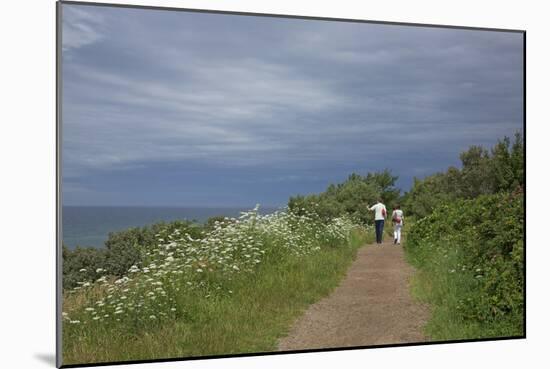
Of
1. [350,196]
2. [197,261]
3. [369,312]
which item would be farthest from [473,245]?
[197,261]

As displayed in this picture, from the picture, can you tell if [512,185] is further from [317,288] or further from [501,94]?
[317,288]

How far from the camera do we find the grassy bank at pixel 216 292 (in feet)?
20.8

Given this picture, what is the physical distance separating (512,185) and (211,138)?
10.9 feet

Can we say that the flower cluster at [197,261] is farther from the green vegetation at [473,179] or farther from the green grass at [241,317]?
the green vegetation at [473,179]

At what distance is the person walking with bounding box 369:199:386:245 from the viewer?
295 inches

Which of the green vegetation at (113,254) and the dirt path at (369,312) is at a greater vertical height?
the green vegetation at (113,254)

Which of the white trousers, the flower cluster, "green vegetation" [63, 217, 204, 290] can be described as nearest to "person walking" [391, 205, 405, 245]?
the white trousers

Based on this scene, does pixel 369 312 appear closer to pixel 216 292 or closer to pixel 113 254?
pixel 216 292

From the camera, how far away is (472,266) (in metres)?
7.52

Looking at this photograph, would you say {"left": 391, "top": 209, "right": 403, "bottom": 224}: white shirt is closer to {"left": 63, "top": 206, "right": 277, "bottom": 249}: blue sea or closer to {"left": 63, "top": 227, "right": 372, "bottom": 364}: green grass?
{"left": 63, "top": 227, "right": 372, "bottom": 364}: green grass

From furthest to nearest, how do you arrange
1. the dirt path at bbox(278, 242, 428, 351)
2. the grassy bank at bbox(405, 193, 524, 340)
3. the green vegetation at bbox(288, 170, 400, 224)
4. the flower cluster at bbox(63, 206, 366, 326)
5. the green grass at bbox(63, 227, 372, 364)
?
the grassy bank at bbox(405, 193, 524, 340), the green vegetation at bbox(288, 170, 400, 224), the dirt path at bbox(278, 242, 428, 351), the flower cluster at bbox(63, 206, 366, 326), the green grass at bbox(63, 227, 372, 364)

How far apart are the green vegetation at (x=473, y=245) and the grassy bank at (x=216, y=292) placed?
0.76 m

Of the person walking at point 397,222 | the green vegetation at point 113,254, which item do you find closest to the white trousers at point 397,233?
the person walking at point 397,222

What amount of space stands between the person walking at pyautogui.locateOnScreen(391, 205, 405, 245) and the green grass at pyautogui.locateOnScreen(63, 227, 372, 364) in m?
0.29
